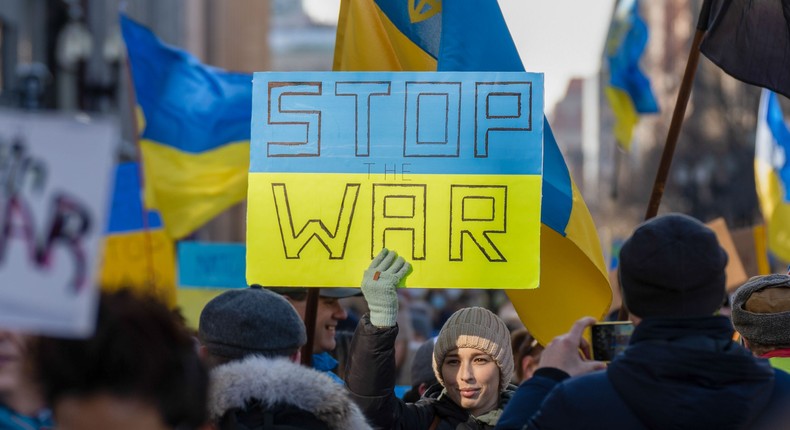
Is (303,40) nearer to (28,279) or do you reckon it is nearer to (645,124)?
(645,124)

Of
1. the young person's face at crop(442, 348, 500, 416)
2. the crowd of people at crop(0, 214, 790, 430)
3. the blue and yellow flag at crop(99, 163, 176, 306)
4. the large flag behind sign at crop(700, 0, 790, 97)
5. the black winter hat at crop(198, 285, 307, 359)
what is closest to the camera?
the crowd of people at crop(0, 214, 790, 430)

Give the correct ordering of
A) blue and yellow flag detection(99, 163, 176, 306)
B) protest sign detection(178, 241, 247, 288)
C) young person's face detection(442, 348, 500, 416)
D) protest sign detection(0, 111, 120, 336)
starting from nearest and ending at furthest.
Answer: protest sign detection(0, 111, 120, 336), young person's face detection(442, 348, 500, 416), blue and yellow flag detection(99, 163, 176, 306), protest sign detection(178, 241, 247, 288)

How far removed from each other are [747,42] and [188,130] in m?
4.92

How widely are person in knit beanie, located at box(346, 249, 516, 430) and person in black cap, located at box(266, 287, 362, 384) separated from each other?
0.73 metres

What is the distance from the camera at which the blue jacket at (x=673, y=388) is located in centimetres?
295

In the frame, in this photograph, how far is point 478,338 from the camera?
14.8 ft

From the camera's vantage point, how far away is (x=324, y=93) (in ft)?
14.9

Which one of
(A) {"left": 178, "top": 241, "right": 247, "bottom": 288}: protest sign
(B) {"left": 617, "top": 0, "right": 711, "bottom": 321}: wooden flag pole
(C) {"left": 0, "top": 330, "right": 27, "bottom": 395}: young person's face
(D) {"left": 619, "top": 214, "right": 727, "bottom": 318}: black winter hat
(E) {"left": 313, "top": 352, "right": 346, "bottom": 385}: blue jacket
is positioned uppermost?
(B) {"left": 617, "top": 0, "right": 711, "bottom": 321}: wooden flag pole

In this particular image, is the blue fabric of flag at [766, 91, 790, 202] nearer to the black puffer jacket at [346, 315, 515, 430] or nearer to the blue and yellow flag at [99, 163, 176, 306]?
the blue and yellow flag at [99, 163, 176, 306]

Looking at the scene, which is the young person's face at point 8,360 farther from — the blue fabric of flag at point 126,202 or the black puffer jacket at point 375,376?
the blue fabric of flag at point 126,202

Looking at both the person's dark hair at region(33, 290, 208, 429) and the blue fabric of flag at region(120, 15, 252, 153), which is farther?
the blue fabric of flag at region(120, 15, 252, 153)

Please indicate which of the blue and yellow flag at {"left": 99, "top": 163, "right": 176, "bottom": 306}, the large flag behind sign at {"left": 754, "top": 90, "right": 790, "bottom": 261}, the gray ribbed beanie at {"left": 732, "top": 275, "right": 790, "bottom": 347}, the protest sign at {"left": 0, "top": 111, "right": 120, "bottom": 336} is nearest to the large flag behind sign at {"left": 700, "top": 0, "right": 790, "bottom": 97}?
the gray ribbed beanie at {"left": 732, "top": 275, "right": 790, "bottom": 347}

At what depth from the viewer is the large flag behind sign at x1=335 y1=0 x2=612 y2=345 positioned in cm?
491

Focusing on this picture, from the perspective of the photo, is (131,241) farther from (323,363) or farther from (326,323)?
(323,363)
